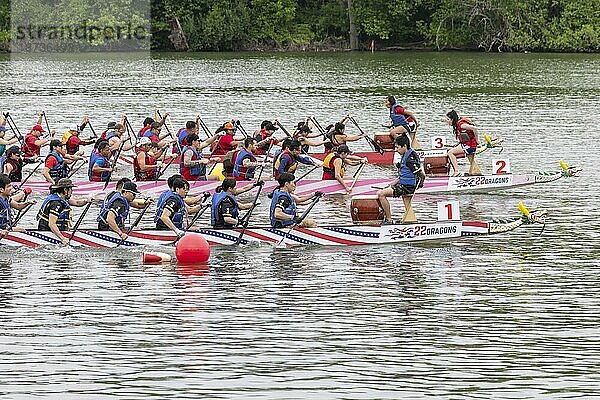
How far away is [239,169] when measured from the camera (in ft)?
95.7

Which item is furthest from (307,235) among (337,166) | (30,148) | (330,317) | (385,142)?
(385,142)

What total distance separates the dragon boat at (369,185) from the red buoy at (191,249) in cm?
723

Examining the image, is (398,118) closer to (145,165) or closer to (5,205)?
(145,165)

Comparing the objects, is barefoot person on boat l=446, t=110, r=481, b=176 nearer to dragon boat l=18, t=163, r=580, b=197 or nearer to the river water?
dragon boat l=18, t=163, r=580, b=197

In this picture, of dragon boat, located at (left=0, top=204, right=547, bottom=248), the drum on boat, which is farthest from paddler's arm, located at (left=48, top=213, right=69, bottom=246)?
the drum on boat

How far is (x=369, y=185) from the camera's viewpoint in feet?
97.3

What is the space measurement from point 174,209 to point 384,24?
79.1 metres

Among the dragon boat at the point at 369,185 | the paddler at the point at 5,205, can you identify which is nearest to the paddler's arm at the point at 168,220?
the paddler at the point at 5,205

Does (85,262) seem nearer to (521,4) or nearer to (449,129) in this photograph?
(449,129)

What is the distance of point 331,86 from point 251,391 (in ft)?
168

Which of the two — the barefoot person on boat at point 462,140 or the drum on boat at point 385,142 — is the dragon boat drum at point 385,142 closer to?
the drum on boat at point 385,142

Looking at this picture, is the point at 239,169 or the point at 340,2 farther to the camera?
the point at 340,2

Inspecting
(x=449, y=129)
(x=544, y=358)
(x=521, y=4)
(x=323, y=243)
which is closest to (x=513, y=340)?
(x=544, y=358)

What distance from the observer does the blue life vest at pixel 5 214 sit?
894 inches
